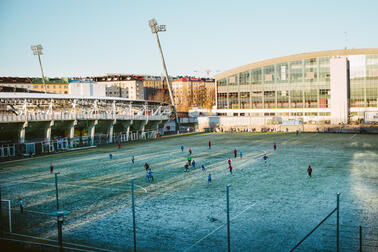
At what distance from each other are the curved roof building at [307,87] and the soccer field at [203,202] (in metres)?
55.0

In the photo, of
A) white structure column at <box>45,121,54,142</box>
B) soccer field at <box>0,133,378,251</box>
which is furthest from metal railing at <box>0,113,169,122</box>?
soccer field at <box>0,133,378,251</box>

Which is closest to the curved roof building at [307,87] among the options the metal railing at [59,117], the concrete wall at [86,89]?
the metal railing at [59,117]

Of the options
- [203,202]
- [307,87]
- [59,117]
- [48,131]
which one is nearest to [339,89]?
[307,87]

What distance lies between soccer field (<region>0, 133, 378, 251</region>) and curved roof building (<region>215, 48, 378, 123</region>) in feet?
180

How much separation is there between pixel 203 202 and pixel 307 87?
83.0 meters

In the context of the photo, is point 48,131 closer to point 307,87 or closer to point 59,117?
point 59,117

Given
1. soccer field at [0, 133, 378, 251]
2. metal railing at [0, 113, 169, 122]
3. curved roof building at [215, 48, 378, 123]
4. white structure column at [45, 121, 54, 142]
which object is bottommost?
soccer field at [0, 133, 378, 251]

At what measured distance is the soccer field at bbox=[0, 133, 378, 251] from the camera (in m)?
17.4

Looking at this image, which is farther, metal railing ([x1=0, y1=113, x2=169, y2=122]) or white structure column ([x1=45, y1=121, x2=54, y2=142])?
white structure column ([x1=45, y1=121, x2=54, y2=142])

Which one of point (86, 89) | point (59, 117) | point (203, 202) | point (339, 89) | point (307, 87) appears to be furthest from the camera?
point (86, 89)

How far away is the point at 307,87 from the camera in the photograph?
9825 cm

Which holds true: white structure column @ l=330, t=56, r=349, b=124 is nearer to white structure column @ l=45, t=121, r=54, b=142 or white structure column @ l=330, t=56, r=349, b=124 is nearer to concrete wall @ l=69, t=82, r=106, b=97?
white structure column @ l=45, t=121, r=54, b=142

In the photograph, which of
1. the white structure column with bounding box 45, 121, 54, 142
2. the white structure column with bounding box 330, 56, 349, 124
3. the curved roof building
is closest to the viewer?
the white structure column with bounding box 45, 121, 54, 142

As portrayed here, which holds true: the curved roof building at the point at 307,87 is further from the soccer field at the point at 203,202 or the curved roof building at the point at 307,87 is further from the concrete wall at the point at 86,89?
the soccer field at the point at 203,202
